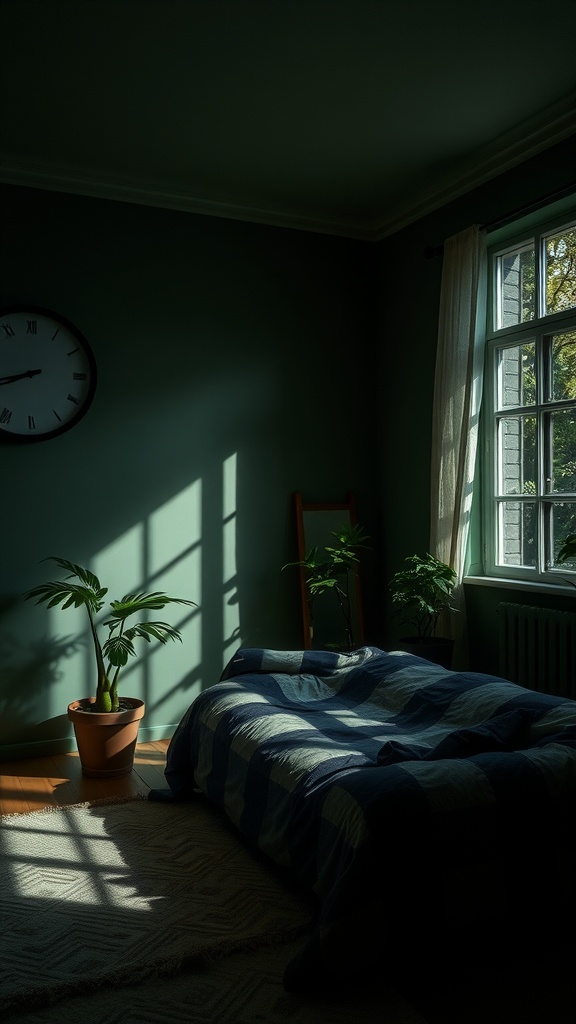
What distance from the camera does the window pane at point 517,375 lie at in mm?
3867

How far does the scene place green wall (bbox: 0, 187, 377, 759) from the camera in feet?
13.1

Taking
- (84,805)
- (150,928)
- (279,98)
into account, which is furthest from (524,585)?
(279,98)

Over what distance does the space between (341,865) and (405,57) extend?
2.78 m

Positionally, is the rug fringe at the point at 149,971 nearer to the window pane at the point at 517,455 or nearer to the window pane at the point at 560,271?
the window pane at the point at 517,455

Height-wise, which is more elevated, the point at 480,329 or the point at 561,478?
the point at 480,329

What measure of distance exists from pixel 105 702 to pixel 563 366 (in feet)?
8.39

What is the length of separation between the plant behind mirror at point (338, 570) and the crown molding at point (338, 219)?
1.72 metres

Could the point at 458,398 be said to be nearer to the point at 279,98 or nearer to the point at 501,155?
the point at 501,155

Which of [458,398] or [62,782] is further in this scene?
[458,398]

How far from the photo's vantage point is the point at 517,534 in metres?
3.96

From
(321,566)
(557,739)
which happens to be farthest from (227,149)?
(557,739)

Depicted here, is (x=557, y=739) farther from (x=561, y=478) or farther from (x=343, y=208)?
(x=343, y=208)

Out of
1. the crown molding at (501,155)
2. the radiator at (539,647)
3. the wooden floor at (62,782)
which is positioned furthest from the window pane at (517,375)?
the wooden floor at (62,782)

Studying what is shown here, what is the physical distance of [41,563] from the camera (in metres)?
3.99
